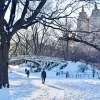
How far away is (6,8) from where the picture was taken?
18.2 m

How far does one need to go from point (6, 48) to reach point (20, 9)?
8.23 feet

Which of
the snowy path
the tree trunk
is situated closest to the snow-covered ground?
the snowy path

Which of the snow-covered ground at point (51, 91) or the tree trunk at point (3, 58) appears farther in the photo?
the tree trunk at point (3, 58)

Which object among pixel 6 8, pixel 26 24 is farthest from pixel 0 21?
pixel 26 24

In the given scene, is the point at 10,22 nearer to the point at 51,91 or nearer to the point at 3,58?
the point at 3,58

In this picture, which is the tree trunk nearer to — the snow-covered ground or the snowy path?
the snow-covered ground

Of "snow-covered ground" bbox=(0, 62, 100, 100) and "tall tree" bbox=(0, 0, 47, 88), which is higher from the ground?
"tall tree" bbox=(0, 0, 47, 88)

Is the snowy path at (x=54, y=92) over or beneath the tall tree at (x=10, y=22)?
beneath

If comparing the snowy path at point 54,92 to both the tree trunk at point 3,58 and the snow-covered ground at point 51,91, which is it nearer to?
the snow-covered ground at point 51,91

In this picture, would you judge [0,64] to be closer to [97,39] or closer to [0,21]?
[0,21]

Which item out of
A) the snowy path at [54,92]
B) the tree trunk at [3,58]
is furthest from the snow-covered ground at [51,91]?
the tree trunk at [3,58]

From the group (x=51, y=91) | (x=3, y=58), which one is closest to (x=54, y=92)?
(x=51, y=91)

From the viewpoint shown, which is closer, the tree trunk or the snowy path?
the snowy path

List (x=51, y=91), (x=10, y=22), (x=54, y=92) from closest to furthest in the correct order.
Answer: (x=10, y=22) < (x=54, y=92) < (x=51, y=91)
